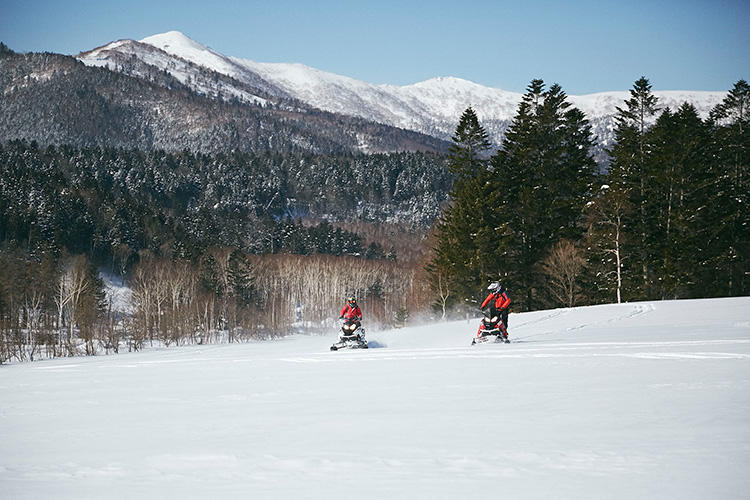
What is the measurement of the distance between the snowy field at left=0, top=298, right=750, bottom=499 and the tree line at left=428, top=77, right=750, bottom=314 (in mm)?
26183

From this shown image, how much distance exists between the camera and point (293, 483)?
657 centimetres

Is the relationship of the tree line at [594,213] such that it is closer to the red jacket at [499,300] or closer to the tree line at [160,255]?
the tree line at [160,255]

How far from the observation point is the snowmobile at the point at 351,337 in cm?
2419

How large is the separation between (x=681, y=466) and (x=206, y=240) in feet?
369

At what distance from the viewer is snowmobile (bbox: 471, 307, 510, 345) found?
71.3ft

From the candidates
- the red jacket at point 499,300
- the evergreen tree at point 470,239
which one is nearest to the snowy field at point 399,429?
the red jacket at point 499,300

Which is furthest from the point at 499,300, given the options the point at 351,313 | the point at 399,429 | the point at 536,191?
the point at 536,191

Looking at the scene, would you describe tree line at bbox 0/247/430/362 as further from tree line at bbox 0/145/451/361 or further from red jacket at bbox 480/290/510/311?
red jacket at bbox 480/290/510/311

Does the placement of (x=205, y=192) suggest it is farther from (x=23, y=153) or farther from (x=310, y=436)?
(x=310, y=436)

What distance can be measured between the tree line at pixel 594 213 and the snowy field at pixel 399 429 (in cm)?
2618

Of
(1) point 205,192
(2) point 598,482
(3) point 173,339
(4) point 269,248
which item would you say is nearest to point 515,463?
(2) point 598,482

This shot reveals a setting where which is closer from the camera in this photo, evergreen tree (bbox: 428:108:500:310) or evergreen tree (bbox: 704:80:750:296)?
evergreen tree (bbox: 704:80:750:296)

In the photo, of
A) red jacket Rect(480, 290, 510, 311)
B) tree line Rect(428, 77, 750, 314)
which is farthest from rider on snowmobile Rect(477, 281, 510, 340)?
tree line Rect(428, 77, 750, 314)

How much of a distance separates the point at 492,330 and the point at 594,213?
75.4 feet
